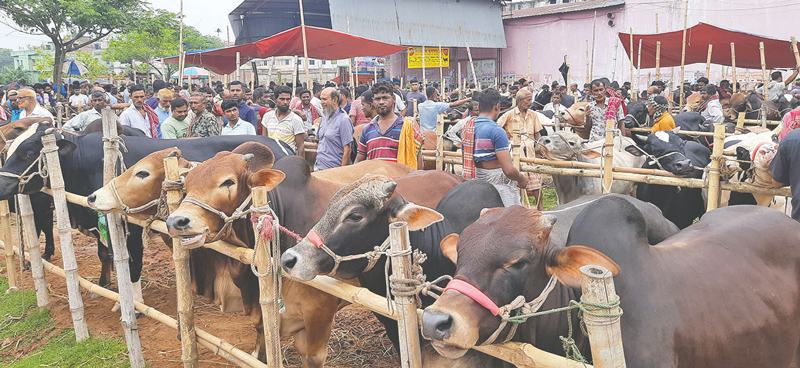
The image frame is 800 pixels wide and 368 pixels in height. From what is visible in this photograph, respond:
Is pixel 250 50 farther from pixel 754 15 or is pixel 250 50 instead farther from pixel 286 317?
pixel 754 15

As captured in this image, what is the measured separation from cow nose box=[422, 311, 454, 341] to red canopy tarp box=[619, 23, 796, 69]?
1434 centimetres

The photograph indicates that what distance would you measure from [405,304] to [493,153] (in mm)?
3065

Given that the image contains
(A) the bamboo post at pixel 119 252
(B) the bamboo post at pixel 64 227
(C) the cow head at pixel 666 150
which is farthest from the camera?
(C) the cow head at pixel 666 150

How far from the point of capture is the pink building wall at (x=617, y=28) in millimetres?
22516

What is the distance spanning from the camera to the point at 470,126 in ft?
17.7

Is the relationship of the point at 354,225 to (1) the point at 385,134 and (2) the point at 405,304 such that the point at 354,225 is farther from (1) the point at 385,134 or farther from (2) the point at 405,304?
(1) the point at 385,134

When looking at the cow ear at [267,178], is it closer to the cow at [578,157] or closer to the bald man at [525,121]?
the cow at [578,157]

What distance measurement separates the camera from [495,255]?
7.23 ft

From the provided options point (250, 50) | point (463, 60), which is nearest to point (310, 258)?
point (250, 50)

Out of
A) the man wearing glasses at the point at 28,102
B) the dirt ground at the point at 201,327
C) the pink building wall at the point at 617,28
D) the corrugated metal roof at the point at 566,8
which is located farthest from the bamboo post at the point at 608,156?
the corrugated metal roof at the point at 566,8

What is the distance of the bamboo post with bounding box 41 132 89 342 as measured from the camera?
4828 millimetres

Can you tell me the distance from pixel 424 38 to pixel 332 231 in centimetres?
2435

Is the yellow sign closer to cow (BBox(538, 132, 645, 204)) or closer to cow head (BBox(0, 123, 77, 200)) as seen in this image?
cow (BBox(538, 132, 645, 204))

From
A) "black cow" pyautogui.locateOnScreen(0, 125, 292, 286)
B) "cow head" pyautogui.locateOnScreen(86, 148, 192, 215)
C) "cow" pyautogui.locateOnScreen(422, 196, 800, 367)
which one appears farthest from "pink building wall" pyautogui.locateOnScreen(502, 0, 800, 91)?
"cow head" pyautogui.locateOnScreen(86, 148, 192, 215)
